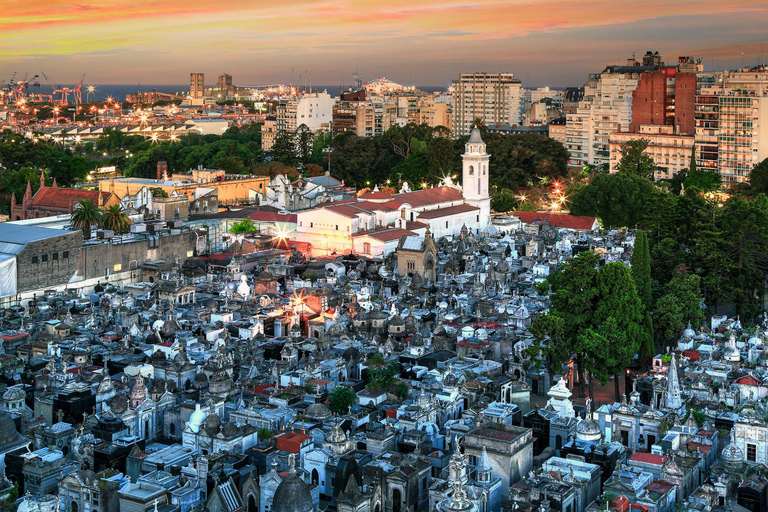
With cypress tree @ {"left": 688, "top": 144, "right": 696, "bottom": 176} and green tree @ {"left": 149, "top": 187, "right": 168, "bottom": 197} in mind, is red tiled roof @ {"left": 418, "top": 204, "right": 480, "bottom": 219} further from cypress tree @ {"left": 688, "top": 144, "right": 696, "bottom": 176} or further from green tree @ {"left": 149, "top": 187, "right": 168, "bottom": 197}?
green tree @ {"left": 149, "top": 187, "right": 168, "bottom": 197}

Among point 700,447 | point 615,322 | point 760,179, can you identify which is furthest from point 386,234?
point 700,447

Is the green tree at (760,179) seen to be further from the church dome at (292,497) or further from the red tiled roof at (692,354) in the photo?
the church dome at (292,497)

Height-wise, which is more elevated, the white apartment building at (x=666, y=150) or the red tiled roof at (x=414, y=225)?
the white apartment building at (x=666, y=150)

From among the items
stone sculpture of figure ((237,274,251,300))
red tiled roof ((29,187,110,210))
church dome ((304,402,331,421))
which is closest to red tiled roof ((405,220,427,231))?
stone sculpture of figure ((237,274,251,300))

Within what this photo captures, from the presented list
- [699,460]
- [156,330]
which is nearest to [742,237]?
[699,460]

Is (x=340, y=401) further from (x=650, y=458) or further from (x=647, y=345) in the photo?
(x=647, y=345)

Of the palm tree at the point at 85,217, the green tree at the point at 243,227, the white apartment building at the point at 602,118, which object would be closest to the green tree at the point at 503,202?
the green tree at the point at 243,227
